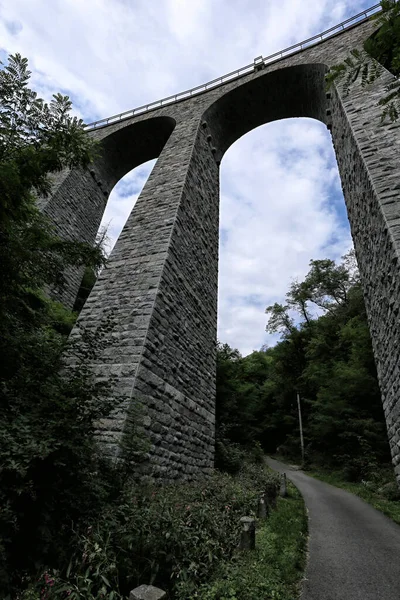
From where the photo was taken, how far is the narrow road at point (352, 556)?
3100 mm

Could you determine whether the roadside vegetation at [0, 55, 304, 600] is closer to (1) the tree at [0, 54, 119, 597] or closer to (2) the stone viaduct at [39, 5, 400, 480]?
(1) the tree at [0, 54, 119, 597]

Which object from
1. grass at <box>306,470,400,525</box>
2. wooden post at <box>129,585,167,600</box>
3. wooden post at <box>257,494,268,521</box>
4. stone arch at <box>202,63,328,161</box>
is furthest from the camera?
stone arch at <box>202,63,328,161</box>

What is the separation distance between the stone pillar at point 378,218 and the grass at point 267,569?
1.70 metres

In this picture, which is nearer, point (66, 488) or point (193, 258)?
point (66, 488)

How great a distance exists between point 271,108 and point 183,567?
44.0 ft

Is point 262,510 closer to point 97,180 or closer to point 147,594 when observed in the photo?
point 147,594

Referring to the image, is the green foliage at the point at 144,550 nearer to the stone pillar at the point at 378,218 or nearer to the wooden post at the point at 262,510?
the wooden post at the point at 262,510

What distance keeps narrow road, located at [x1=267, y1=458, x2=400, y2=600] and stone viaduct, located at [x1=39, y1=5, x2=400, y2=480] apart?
1151 mm

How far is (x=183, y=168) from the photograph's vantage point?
26.4 feet

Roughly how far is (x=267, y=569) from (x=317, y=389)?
749 inches

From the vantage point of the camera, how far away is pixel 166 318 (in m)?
5.38

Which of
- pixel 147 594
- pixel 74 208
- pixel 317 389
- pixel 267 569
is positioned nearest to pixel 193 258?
pixel 267 569

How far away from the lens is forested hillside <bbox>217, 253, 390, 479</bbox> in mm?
11914

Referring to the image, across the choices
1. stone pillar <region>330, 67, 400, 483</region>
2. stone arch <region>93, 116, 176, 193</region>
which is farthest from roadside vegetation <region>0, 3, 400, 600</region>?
stone arch <region>93, 116, 176, 193</region>
